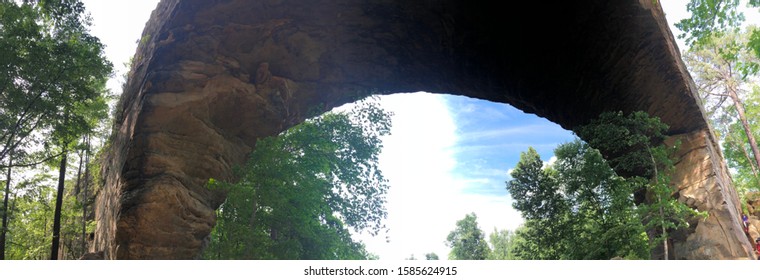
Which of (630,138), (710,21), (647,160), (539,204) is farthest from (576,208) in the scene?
(710,21)

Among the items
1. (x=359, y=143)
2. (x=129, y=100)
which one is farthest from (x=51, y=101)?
(x=359, y=143)

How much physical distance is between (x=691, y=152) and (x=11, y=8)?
2405 centimetres

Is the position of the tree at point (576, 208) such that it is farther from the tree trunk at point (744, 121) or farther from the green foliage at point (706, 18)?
the tree trunk at point (744, 121)

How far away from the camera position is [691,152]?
13.5 metres

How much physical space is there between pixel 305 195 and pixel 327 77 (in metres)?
7.10

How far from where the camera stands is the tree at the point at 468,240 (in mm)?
35438

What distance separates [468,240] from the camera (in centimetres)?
3619

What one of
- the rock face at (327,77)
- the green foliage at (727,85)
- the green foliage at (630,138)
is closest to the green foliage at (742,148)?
the green foliage at (727,85)

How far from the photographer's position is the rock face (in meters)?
11.8

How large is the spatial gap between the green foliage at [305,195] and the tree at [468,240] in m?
19.7

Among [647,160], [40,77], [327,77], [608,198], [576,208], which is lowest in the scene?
[576,208]

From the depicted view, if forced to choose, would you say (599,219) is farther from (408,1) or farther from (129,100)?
(129,100)

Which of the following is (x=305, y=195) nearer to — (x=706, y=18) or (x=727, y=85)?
(x=706, y=18)

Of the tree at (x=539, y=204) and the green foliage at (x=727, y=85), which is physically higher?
the green foliage at (x=727, y=85)
